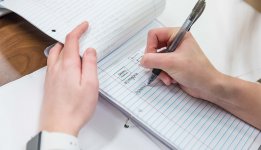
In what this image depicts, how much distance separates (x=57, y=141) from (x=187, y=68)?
28 cm

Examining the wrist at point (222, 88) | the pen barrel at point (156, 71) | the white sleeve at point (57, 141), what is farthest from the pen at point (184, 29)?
the white sleeve at point (57, 141)

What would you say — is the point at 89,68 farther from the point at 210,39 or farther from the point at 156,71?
the point at 210,39

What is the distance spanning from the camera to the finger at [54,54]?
0.64 metres

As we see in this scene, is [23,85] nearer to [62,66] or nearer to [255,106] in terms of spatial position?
[62,66]

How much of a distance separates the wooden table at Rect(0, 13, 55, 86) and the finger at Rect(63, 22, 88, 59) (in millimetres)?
97

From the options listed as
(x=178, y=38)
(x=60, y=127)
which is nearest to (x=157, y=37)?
(x=178, y=38)

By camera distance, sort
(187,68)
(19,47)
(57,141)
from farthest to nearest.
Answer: (19,47) → (187,68) → (57,141)

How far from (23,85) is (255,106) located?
0.46 m

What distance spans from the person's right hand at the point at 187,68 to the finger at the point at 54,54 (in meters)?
0.17

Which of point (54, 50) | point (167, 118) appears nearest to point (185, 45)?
point (167, 118)

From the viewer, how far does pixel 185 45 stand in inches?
25.0

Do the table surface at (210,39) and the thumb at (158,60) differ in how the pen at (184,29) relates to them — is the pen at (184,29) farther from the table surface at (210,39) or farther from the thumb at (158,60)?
the table surface at (210,39)

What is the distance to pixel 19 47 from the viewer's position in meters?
0.73

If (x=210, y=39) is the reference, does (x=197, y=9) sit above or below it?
above
